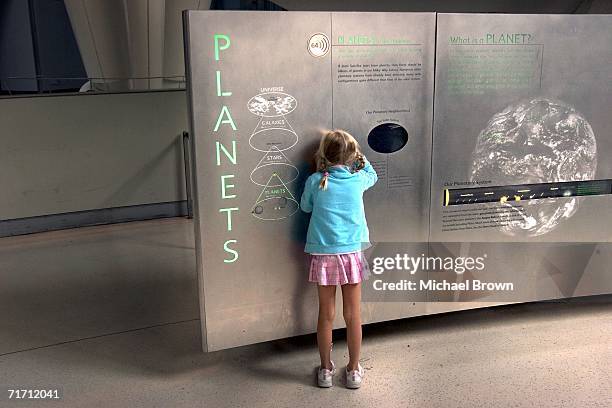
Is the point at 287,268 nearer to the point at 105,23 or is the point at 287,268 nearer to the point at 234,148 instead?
the point at 234,148

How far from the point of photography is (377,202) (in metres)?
3.56

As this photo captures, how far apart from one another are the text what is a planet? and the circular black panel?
0.54 m

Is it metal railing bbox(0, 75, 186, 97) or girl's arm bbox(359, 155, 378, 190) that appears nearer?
girl's arm bbox(359, 155, 378, 190)

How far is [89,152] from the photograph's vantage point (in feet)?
21.3

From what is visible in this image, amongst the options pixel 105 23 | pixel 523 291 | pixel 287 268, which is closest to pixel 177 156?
pixel 105 23

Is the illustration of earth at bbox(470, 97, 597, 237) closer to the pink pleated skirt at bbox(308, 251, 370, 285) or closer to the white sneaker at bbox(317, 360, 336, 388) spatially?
the pink pleated skirt at bbox(308, 251, 370, 285)

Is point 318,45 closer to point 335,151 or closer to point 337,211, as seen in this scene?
point 335,151

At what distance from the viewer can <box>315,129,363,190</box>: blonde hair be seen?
10.1 feet

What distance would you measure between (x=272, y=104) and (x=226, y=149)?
36 centimetres

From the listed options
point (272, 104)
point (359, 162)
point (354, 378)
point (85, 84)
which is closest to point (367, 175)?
point (359, 162)

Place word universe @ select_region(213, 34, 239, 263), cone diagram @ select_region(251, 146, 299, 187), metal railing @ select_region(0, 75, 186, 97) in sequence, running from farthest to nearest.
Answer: metal railing @ select_region(0, 75, 186, 97), cone diagram @ select_region(251, 146, 299, 187), word universe @ select_region(213, 34, 239, 263)

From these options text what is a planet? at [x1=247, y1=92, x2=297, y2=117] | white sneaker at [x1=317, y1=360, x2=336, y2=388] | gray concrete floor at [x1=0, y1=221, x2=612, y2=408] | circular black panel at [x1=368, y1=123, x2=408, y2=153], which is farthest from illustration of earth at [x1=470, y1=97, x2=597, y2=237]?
white sneaker at [x1=317, y1=360, x2=336, y2=388]

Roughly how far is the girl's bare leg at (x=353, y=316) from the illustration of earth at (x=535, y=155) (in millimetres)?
1141

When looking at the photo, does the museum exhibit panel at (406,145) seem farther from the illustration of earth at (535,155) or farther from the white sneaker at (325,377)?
the white sneaker at (325,377)
